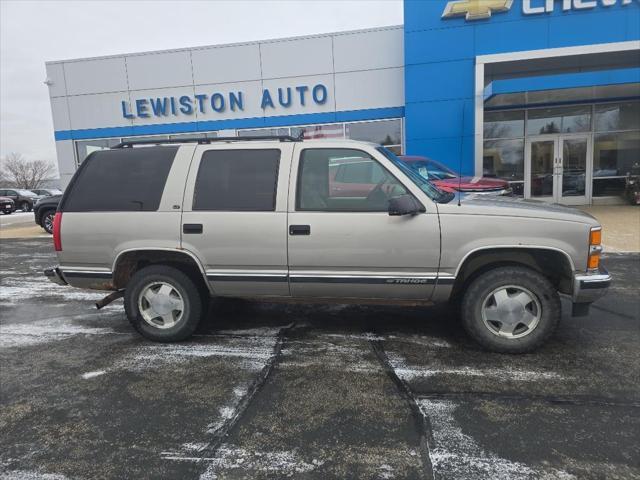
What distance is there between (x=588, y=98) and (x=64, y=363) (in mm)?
16658

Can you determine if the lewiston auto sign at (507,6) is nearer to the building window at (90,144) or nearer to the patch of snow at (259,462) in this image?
the building window at (90,144)

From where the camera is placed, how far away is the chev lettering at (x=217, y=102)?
16281 millimetres

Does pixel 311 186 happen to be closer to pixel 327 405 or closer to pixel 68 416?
pixel 327 405

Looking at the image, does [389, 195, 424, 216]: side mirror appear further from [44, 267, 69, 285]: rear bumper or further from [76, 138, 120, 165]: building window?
[76, 138, 120, 165]: building window

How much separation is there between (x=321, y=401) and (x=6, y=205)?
3065cm

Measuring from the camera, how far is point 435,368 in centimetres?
379

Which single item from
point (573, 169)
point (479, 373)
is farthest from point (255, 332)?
point (573, 169)

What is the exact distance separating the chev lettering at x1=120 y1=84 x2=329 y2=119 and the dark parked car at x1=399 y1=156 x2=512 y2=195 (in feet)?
22.0

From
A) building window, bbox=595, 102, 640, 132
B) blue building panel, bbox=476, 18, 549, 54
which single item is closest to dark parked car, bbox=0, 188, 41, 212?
blue building panel, bbox=476, 18, 549, 54

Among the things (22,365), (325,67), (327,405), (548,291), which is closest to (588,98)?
(325,67)

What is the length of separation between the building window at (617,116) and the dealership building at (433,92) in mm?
Answer: 39

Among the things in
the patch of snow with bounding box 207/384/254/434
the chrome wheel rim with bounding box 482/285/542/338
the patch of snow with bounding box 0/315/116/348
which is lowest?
the patch of snow with bounding box 207/384/254/434

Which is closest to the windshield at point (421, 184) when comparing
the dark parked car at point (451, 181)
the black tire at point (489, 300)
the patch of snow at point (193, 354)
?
the black tire at point (489, 300)

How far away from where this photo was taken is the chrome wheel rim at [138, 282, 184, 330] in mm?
4434
